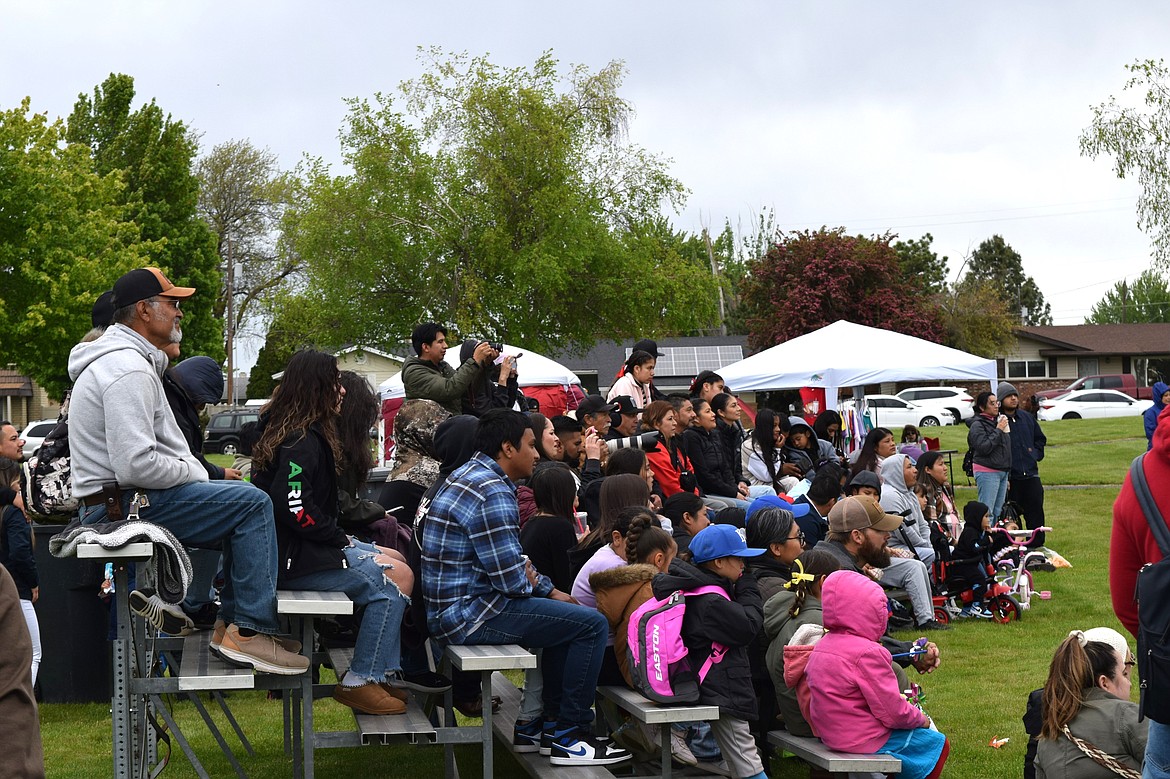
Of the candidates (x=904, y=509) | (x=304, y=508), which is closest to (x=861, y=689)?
(x=304, y=508)

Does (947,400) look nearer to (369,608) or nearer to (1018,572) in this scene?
(1018,572)

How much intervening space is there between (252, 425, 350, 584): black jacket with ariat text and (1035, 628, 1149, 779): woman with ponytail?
320cm

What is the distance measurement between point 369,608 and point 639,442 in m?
4.67

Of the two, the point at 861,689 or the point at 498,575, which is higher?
the point at 498,575

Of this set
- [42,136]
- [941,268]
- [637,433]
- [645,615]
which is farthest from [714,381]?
[941,268]

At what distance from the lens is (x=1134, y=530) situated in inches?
157

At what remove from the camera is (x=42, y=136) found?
105 ft

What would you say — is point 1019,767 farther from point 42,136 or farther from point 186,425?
point 42,136

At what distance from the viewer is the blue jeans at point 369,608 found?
5.50 meters

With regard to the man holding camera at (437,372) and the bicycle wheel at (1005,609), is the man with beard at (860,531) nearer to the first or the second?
the man holding camera at (437,372)

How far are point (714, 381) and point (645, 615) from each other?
6011mm

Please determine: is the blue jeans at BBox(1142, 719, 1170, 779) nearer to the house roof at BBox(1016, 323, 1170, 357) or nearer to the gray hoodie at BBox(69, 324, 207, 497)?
the gray hoodie at BBox(69, 324, 207, 497)

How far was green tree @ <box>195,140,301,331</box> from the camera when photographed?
58969 millimetres

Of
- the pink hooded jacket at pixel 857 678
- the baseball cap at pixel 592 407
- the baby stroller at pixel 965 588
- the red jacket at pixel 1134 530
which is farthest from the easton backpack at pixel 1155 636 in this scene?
the baby stroller at pixel 965 588
